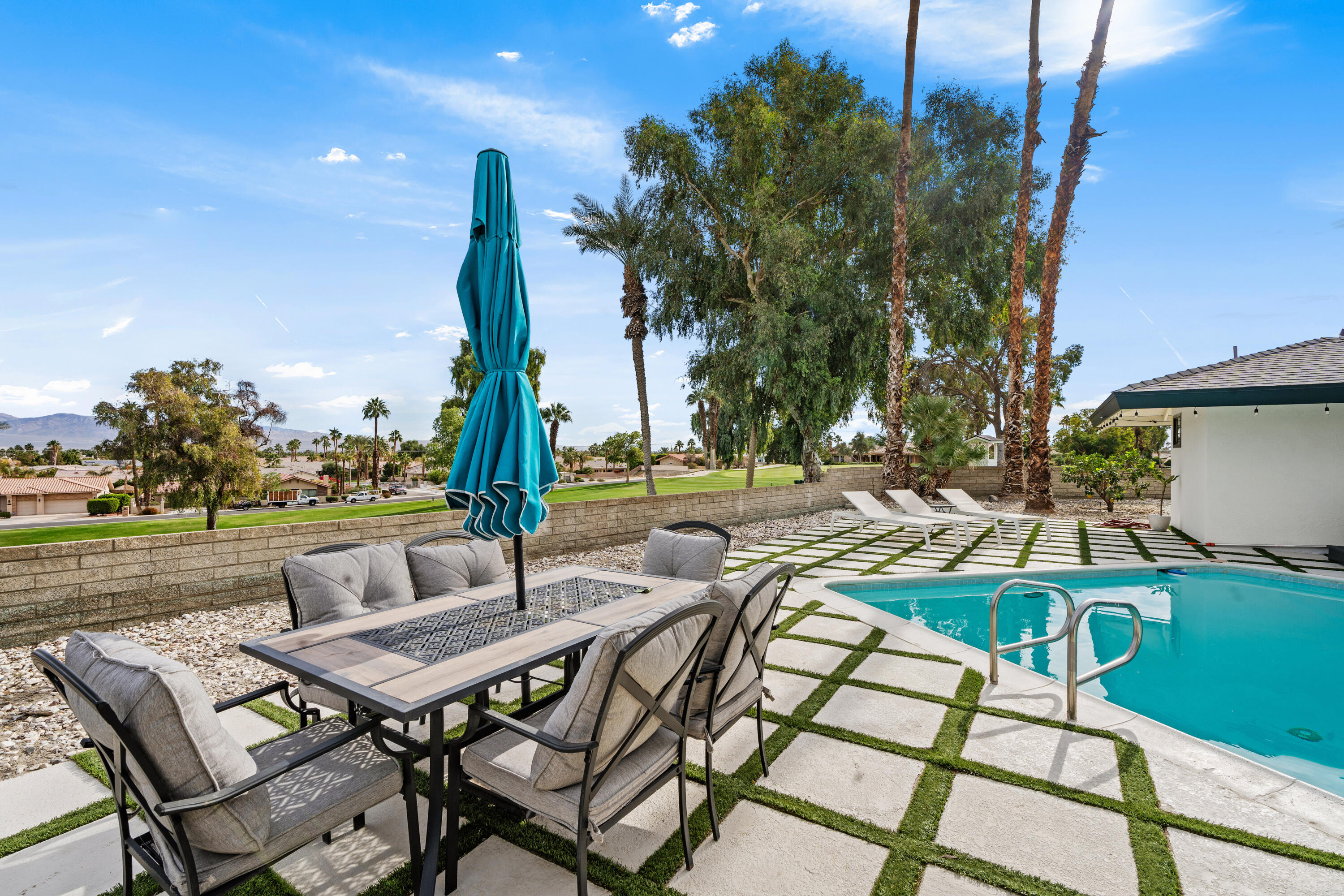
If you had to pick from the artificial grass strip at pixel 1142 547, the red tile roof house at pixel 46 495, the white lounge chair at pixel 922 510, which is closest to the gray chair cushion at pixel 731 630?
the artificial grass strip at pixel 1142 547

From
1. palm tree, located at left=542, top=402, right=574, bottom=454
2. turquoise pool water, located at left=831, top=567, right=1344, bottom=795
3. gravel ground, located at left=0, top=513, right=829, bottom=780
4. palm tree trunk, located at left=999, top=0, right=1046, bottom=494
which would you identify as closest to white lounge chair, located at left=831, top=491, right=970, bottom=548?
turquoise pool water, located at left=831, top=567, right=1344, bottom=795

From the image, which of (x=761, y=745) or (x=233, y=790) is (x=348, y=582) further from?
(x=761, y=745)

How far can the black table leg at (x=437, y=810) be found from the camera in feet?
5.15

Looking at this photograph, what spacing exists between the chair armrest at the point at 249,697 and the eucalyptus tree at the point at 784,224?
10928 millimetres

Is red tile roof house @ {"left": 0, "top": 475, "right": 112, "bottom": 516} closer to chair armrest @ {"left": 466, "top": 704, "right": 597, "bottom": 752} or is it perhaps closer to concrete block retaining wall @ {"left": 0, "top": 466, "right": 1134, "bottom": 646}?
concrete block retaining wall @ {"left": 0, "top": 466, "right": 1134, "bottom": 646}

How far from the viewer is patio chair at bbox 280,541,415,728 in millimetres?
2441

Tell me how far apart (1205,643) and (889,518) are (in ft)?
14.3

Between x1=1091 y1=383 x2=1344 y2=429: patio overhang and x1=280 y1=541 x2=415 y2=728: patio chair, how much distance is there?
369 inches

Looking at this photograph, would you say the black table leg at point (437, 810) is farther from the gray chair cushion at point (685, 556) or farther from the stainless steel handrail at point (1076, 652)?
the stainless steel handrail at point (1076, 652)

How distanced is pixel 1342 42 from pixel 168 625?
21.1 meters

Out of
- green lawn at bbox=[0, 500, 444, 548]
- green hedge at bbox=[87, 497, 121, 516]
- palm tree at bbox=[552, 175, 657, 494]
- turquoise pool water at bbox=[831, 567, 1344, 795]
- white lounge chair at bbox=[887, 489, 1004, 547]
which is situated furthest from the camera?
green hedge at bbox=[87, 497, 121, 516]

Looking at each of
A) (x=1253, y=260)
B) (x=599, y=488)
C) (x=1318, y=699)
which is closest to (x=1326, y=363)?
(x=1318, y=699)

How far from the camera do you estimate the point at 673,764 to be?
1.81 meters

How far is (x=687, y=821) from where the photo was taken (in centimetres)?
180
